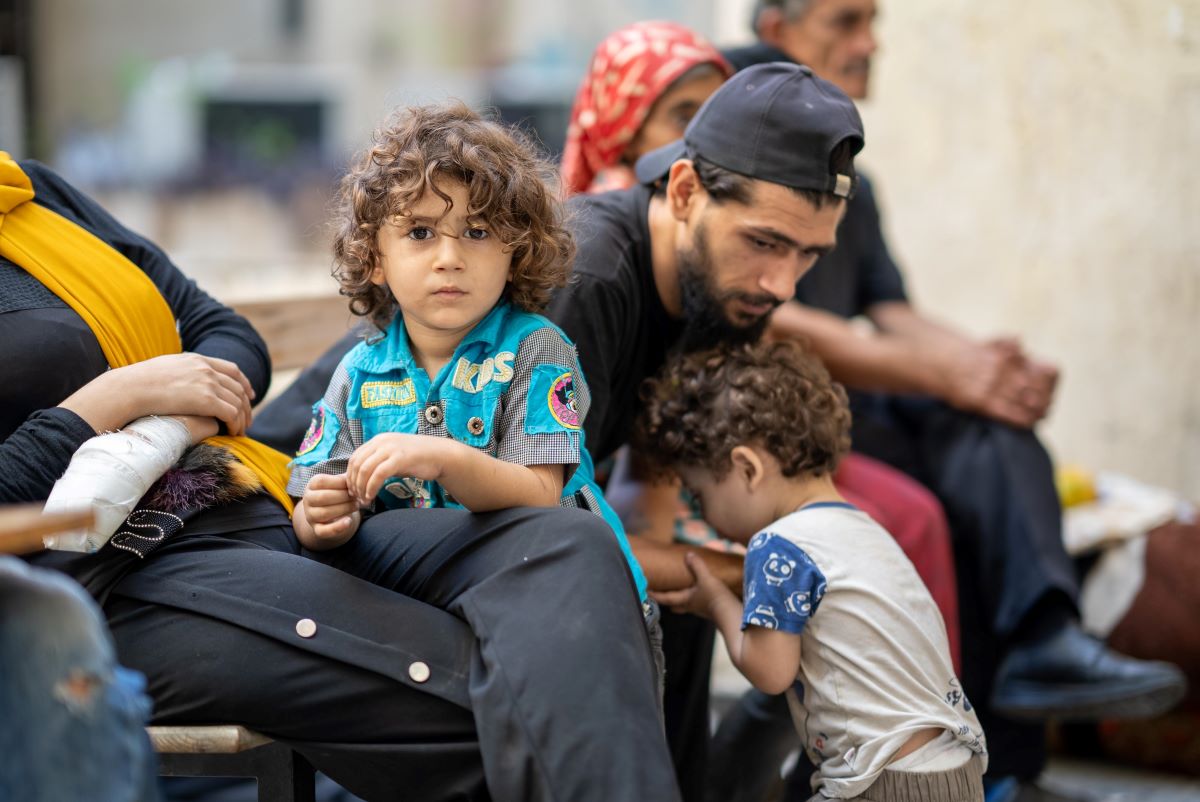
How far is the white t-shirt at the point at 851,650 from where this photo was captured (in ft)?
6.57

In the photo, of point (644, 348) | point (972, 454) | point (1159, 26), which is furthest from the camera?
point (1159, 26)

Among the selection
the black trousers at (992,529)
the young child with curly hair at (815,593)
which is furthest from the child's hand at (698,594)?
the black trousers at (992,529)

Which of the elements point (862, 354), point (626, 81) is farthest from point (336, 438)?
point (862, 354)

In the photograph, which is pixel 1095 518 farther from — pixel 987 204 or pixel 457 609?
pixel 457 609

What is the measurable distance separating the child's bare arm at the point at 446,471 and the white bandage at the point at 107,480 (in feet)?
0.92

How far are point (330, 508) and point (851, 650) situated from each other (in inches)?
31.3

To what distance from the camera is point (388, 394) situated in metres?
1.97

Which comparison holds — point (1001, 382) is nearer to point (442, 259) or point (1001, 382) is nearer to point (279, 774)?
point (442, 259)

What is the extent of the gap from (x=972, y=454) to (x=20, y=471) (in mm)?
2391

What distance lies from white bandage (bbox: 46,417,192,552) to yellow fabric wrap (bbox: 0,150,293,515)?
16cm

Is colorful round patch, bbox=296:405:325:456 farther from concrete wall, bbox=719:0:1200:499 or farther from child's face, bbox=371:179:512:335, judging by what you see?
concrete wall, bbox=719:0:1200:499

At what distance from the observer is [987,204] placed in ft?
15.9

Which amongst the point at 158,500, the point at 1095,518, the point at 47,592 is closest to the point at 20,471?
the point at 158,500

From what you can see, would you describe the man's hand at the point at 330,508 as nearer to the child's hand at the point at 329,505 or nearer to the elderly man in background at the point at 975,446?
the child's hand at the point at 329,505
